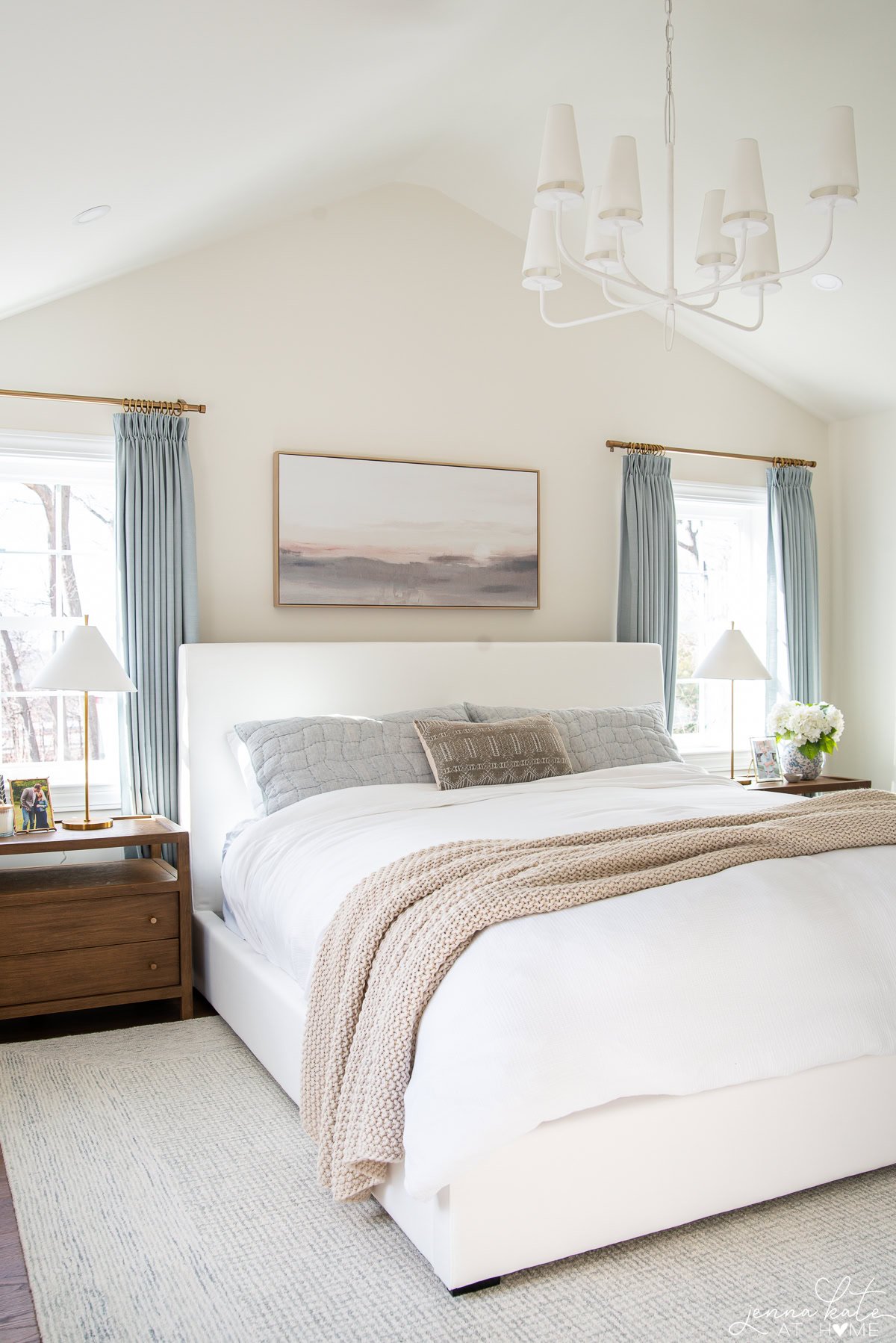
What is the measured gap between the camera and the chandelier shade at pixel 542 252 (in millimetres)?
3008

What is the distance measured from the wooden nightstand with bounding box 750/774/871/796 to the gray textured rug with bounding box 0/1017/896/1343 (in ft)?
8.20

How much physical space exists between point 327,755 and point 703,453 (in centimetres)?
262

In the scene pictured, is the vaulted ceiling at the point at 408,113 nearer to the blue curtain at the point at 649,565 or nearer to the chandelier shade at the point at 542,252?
the chandelier shade at the point at 542,252

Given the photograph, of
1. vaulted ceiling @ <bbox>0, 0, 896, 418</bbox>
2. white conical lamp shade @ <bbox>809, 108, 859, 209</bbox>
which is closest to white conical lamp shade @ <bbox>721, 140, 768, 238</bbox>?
white conical lamp shade @ <bbox>809, 108, 859, 209</bbox>

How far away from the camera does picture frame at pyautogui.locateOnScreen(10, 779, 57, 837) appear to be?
3.57 m

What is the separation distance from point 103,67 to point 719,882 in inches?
86.4

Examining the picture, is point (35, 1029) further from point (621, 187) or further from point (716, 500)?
point (716, 500)

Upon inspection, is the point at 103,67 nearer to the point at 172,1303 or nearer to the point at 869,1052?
the point at 172,1303

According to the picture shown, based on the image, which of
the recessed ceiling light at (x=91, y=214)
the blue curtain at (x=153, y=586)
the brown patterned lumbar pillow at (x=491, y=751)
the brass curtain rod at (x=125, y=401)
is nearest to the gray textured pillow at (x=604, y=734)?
the brown patterned lumbar pillow at (x=491, y=751)

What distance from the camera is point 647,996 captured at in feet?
6.59

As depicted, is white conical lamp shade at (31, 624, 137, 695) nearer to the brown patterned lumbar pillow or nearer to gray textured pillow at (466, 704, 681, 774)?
the brown patterned lumbar pillow

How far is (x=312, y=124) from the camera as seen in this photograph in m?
3.33

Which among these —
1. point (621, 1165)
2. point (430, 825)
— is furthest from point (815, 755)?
point (621, 1165)

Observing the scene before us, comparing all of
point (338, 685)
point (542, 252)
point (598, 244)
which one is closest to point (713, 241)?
point (598, 244)
